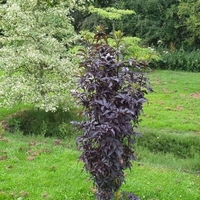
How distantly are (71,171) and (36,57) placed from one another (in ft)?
15.5

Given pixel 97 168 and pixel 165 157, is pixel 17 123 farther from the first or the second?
pixel 97 168

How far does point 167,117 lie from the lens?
46.8ft

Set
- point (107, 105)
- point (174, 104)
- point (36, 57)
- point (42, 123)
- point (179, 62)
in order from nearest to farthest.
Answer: point (107, 105), point (36, 57), point (42, 123), point (174, 104), point (179, 62)

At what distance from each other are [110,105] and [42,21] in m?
8.40

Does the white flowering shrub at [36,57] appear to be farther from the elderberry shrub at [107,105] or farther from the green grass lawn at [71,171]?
the elderberry shrub at [107,105]

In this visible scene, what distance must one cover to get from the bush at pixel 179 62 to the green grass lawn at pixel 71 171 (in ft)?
43.1

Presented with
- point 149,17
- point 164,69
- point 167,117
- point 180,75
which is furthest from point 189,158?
point 149,17

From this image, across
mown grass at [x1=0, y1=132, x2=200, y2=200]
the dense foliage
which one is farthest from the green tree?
mown grass at [x1=0, y1=132, x2=200, y2=200]

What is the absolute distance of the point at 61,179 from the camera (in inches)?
Answer: 296

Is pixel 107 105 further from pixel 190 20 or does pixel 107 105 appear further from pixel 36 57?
pixel 190 20

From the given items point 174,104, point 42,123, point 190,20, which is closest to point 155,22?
point 190,20

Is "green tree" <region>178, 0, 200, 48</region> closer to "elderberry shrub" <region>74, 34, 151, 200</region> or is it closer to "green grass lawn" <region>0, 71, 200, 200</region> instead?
"green grass lawn" <region>0, 71, 200, 200</region>

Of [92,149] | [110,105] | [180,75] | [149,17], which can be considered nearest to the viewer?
[110,105]

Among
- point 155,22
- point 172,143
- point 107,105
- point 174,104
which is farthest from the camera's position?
point 155,22
